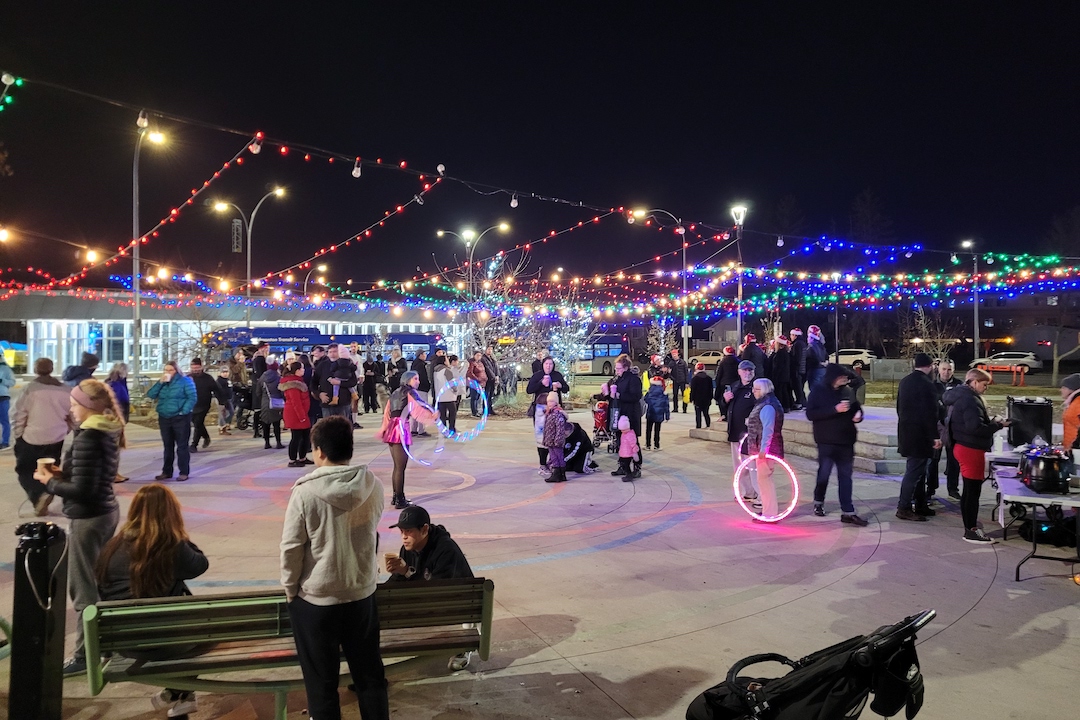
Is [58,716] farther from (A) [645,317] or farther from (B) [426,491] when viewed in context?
(A) [645,317]

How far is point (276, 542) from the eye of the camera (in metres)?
7.14

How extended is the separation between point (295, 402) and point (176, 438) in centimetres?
170

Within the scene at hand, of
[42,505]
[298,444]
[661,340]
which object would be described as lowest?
[42,505]

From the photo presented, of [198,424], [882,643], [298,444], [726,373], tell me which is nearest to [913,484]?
[882,643]

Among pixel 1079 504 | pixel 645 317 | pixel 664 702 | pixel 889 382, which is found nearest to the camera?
pixel 664 702

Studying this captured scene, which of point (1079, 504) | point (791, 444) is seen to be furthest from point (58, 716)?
point (791, 444)

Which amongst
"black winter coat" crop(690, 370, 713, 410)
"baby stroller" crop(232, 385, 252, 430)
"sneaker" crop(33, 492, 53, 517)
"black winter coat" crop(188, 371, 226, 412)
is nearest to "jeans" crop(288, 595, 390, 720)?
"sneaker" crop(33, 492, 53, 517)

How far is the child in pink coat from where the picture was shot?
35.0 ft

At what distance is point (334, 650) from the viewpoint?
3.10 metres

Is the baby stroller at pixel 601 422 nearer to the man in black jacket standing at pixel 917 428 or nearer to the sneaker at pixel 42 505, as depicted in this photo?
the man in black jacket standing at pixel 917 428

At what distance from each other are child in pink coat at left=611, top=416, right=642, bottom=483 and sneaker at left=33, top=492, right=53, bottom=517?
23.9 feet

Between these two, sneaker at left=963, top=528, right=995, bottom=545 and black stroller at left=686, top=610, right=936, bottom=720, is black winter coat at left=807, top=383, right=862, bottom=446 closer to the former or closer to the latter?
sneaker at left=963, top=528, right=995, bottom=545

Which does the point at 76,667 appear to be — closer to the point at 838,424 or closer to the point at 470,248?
the point at 838,424

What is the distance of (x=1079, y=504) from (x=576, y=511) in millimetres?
4878
